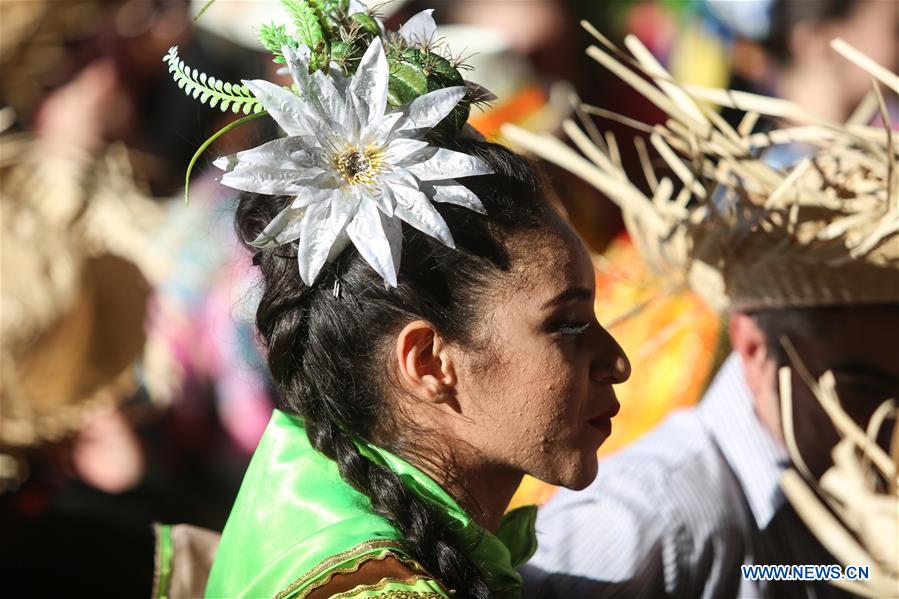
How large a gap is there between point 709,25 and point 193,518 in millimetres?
2173

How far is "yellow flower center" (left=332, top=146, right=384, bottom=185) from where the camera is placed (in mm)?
938

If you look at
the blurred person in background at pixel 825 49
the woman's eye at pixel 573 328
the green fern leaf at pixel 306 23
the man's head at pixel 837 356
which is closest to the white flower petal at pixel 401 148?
the green fern leaf at pixel 306 23

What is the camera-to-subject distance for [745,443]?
1.66m

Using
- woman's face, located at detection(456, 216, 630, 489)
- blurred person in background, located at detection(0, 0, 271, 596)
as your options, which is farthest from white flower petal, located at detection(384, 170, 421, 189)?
blurred person in background, located at detection(0, 0, 271, 596)

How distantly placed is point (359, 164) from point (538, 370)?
0.27 metres

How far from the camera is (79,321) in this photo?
256 centimetres

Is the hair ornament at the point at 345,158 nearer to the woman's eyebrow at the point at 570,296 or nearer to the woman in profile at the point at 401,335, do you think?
the woman in profile at the point at 401,335

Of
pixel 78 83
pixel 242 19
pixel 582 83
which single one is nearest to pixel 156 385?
pixel 78 83

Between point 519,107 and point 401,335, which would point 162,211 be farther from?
point 401,335

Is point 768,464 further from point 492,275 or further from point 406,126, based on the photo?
point 406,126

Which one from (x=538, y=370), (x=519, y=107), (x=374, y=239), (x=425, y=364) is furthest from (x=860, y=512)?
(x=519, y=107)

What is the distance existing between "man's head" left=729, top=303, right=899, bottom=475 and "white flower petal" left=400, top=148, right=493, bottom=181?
823 mm

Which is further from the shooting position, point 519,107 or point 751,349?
point 519,107

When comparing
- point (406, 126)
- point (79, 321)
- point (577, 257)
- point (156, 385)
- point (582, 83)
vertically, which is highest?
point (406, 126)
